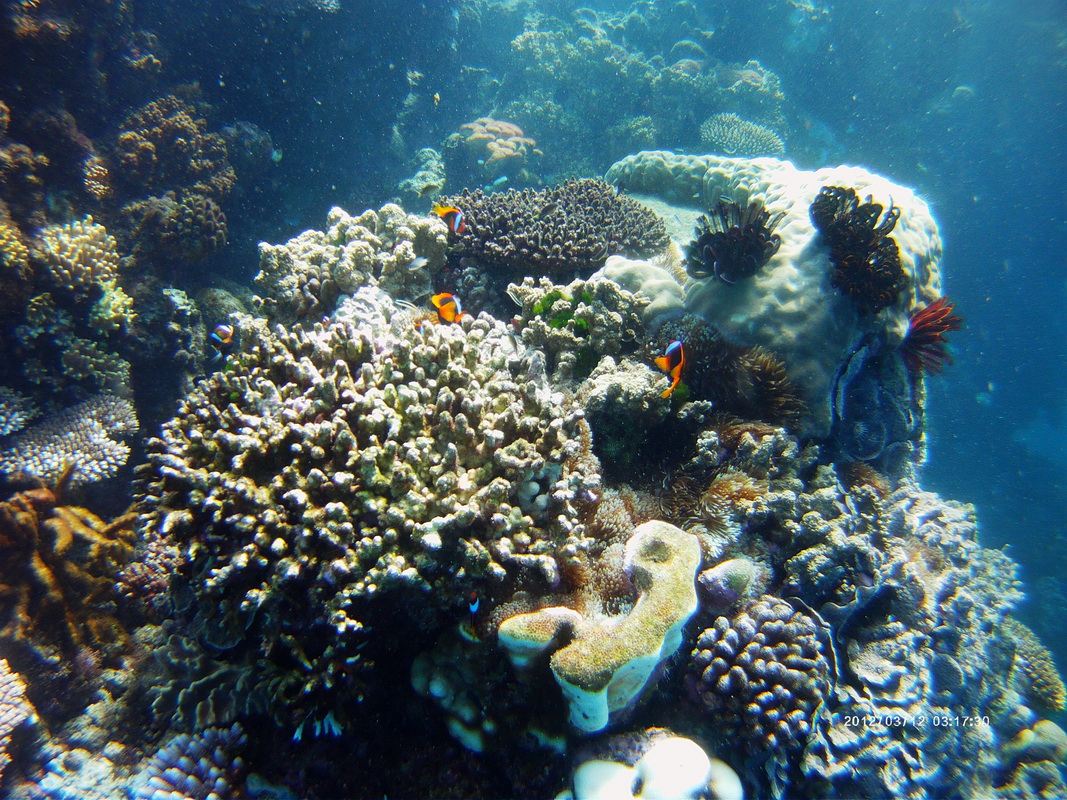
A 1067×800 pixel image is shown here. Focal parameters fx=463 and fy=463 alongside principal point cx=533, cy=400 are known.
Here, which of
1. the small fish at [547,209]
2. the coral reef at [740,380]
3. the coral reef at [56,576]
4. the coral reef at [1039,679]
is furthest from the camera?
the coral reef at [1039,679]

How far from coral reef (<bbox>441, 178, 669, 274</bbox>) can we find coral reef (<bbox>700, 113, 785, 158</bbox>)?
1229cm

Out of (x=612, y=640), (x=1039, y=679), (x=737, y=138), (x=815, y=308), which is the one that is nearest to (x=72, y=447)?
(x=612, y=640)

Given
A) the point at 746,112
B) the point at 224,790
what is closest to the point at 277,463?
the point at 224,790

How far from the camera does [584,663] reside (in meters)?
2.31

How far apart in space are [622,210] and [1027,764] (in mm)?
7411

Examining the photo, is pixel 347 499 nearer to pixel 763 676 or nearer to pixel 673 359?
pixel 673 359

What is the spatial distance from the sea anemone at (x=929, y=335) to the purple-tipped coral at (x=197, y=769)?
6.74 meters

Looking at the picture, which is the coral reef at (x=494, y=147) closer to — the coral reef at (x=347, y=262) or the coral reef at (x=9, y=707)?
the coral reef at (x=347, y=262)

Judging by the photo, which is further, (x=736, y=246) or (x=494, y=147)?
(x=494, y=147)

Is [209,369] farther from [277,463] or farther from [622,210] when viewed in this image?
[622,210]

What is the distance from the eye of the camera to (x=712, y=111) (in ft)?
57.9

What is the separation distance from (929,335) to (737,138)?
1372cm

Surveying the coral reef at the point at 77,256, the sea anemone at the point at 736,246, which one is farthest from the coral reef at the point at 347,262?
the coral reef at the point at 77,256

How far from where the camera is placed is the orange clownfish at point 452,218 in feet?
16.3
